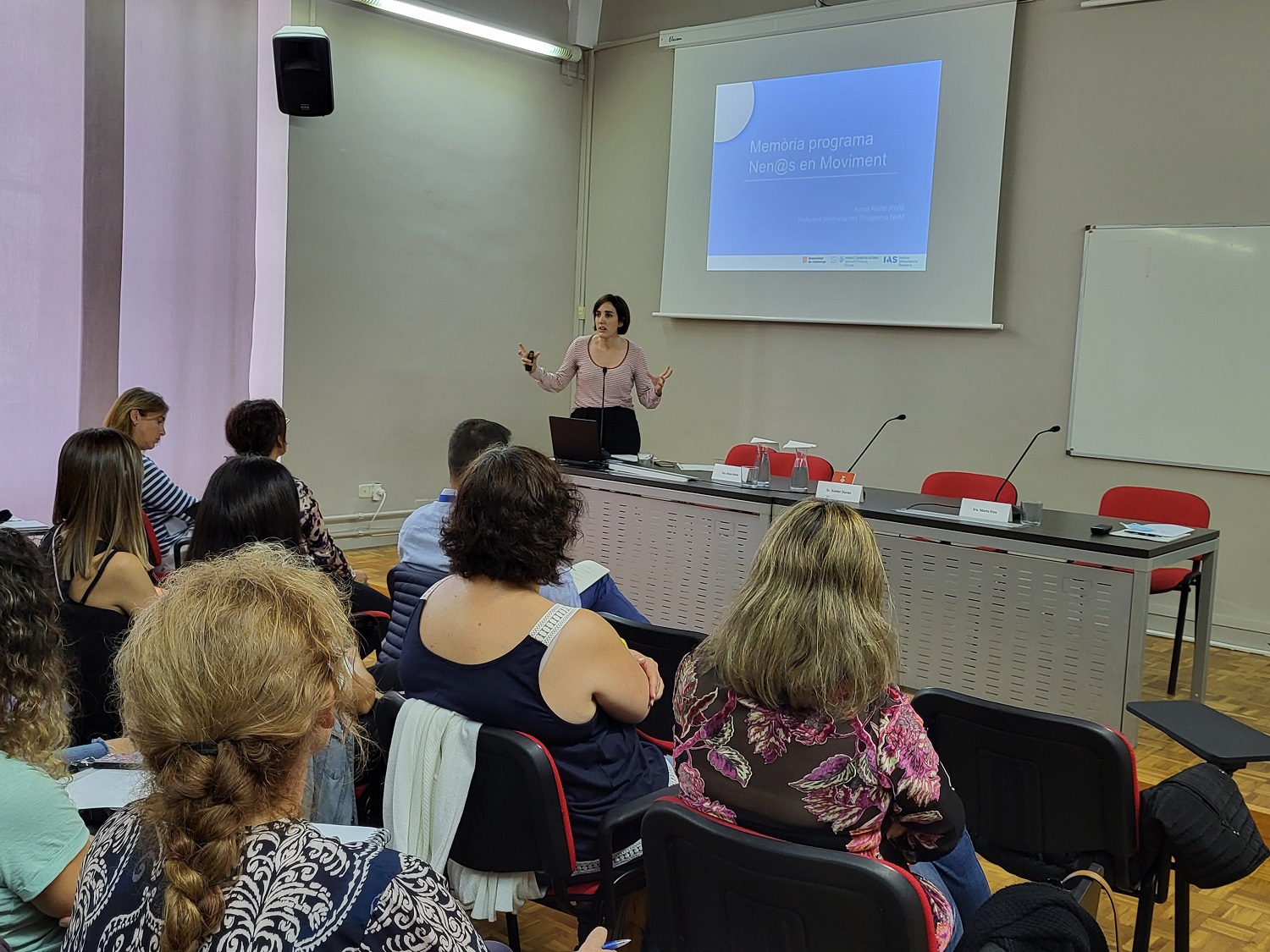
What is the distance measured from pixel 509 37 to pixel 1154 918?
20.0 feet


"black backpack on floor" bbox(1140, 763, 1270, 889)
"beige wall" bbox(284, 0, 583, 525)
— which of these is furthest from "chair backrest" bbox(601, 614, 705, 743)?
"beige wall" bbox(284, 0, 583, 525)

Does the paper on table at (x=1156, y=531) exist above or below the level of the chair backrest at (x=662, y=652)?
above

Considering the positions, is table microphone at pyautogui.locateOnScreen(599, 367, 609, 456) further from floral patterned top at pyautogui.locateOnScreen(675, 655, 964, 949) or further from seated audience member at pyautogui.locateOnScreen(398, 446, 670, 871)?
floral patterned top at pyautogui.locateOnScreen(675, 655, 964, 949)

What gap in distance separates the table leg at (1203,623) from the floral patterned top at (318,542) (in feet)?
9.73

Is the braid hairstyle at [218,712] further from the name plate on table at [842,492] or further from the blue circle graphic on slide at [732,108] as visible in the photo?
the blue circle graphic on slide at [732,108]

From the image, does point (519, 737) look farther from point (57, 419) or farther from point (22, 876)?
point (57, 419)

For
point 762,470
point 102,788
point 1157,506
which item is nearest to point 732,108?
point 762,470

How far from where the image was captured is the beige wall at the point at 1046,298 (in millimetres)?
5000

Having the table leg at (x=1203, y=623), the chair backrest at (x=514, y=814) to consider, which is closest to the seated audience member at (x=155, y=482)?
the chair backrest at (x=514, y=814)

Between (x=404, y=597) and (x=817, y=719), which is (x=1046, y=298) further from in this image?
(x=817, y=719)

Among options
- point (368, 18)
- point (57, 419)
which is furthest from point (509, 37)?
point (57, 419)

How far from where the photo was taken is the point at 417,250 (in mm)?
6809

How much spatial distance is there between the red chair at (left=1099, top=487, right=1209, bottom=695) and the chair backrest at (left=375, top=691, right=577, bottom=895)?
9.94 feet

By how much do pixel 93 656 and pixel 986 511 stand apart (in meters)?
2.87
